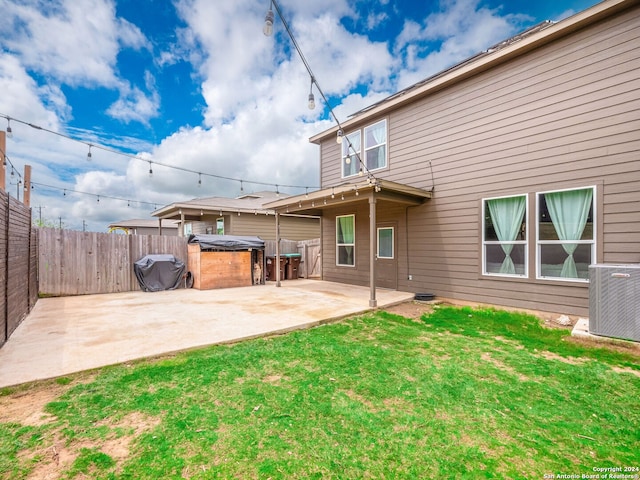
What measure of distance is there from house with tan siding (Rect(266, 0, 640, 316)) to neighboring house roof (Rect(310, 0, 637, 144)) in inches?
0.9

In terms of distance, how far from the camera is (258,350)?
352 centimetres

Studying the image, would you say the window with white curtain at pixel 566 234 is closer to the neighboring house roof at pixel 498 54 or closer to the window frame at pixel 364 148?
the neighboring house roof at pixel 498 54

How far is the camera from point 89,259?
24.5ft

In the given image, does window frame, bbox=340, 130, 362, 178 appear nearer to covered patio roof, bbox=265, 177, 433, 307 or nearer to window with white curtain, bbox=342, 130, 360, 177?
window with white curtain, bbox=342, 130, 360, 177

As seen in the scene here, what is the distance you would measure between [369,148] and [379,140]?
368mm

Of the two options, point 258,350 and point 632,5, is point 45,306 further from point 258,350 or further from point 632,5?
point 632,5

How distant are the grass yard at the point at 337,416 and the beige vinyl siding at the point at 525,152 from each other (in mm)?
2220

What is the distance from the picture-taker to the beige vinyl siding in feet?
14.7

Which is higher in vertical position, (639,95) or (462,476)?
(639,95)

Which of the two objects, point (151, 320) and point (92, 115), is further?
point (92, 115)

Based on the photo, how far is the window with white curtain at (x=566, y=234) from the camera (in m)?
4.77

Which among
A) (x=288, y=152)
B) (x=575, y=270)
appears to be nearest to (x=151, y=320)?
(x=575, y=270)

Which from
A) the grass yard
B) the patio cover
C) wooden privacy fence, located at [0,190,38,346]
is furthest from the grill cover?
the grass yard

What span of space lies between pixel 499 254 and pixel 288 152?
11.6 metres
